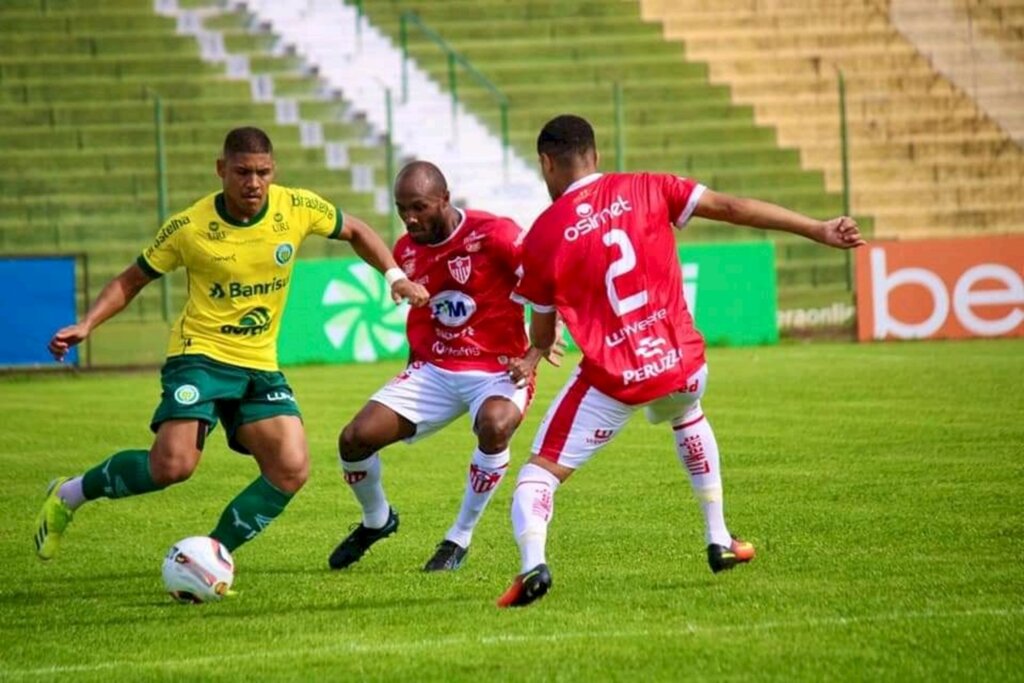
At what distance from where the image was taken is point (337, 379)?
20484 millimetres

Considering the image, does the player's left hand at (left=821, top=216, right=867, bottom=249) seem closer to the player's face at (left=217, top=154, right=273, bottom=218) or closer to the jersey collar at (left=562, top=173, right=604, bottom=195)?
the jersey collar at (left=562, top=173, right=604, bottom=195)

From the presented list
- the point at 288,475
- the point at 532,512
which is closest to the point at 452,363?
the point at 288,475

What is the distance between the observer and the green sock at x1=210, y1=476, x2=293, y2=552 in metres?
8.43

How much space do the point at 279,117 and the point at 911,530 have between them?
20341mm

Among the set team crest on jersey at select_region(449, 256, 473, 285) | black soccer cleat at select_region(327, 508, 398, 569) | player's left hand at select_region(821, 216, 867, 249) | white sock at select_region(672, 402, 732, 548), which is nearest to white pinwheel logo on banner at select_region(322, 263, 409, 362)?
team crest on jersey at select_region(449, 256, 473, 285)

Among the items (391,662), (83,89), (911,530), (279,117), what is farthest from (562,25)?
(391,662)

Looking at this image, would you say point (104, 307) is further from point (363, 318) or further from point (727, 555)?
point (363, 318)

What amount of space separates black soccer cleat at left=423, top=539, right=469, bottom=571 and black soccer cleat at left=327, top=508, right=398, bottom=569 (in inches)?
13.3

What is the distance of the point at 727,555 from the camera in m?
8.04

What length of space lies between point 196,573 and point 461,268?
Result: 2.15 meters

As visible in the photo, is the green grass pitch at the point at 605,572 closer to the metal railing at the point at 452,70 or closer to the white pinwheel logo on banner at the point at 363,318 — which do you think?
the white pinwheel logo on banner at the point at 363,318

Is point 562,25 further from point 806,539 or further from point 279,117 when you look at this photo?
point 806,539

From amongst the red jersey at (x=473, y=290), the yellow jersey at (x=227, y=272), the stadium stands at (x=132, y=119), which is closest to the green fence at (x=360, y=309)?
the stadium stands at (x=132, y=119)

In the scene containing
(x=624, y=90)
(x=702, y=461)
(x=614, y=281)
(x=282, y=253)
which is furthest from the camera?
(x=624, y=90)
